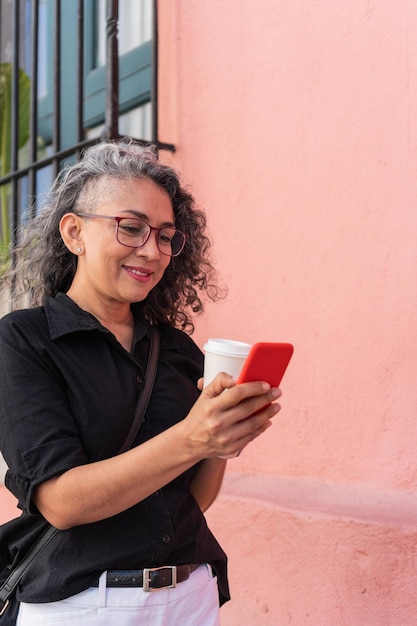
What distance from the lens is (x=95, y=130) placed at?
482cm

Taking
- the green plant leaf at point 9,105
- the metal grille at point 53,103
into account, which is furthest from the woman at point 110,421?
the green plant leaf at point 9,105

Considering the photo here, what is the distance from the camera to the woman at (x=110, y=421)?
5.58 ft

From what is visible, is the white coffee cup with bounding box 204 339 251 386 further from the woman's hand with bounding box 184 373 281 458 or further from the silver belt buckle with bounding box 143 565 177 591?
the silver belt buckle with bounding box 143 565 177 591

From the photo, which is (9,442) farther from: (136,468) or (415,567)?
(415,567)

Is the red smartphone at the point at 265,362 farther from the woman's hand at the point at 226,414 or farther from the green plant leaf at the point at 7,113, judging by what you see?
the green plant leaf at the point at 7,113

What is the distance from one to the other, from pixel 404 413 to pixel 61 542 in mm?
1204

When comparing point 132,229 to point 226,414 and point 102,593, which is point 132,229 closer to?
point 226,414

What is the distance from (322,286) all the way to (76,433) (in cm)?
135

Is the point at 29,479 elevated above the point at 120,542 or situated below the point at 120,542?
above

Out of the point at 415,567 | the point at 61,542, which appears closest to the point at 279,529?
the point at 415,567

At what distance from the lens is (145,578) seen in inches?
71.5

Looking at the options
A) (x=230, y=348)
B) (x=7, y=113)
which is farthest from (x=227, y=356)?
(x=7, y=113)

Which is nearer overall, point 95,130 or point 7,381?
point 7,381

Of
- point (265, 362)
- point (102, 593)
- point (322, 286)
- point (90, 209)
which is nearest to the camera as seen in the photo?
point (265, 362)
